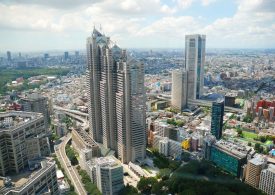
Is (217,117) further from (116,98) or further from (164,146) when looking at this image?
(116,98)

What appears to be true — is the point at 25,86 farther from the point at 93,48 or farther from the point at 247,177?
the point at 247,177

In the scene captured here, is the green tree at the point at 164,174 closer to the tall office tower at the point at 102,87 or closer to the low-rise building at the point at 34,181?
the tall office tower at the point at 102,87

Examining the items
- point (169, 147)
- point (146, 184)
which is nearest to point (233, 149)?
point (169, 147)

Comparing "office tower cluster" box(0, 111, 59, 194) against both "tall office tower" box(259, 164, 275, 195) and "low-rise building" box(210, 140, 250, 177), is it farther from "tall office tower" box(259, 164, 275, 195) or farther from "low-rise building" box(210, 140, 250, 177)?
"low-rise building" box(210, 140, 250, 177)

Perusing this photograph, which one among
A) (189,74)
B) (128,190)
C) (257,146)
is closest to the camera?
(128,190)

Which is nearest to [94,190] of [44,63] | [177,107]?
[177,107]

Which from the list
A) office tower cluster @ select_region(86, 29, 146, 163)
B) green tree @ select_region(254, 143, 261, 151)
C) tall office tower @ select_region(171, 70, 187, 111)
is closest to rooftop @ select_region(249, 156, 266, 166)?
green tree @ select_region(254, 143, 261, 151)
